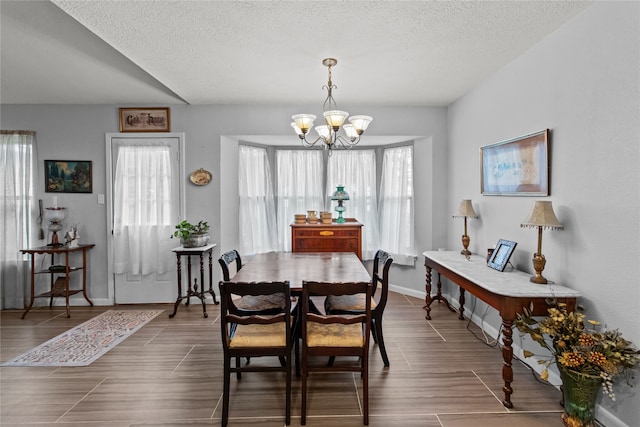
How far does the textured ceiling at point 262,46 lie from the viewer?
6.87ft

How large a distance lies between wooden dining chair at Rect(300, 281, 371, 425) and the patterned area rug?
199 centimetres

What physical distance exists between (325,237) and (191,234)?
1.70 m

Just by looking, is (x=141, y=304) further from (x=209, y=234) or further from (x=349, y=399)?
(x=349, y=399)

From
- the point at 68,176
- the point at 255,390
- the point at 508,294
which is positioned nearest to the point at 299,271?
the point at 255,390

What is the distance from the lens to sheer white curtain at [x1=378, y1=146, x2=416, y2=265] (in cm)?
473

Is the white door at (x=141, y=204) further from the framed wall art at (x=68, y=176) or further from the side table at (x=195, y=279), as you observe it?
the side table at (x=195, y=279)

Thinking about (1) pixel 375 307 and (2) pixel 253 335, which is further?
(1) pixel 375 307

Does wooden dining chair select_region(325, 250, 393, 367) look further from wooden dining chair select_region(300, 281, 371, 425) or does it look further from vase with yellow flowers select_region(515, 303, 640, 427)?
vase with yellow flowers select_region(515, 303, 640, 427)

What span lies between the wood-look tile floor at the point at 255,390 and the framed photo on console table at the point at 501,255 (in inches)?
30.8

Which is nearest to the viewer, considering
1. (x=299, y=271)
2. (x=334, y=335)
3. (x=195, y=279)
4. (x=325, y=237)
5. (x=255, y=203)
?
(x=334, y=335)

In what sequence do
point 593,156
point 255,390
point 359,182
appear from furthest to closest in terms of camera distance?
point 359,182, point 255,390, point 593,156

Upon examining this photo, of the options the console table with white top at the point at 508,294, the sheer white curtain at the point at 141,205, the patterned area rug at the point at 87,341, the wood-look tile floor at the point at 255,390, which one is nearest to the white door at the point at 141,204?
the sheer white curtain at the point at 141,205

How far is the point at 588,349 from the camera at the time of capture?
5.97ft

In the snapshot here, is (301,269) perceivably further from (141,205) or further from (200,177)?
(141,205)
